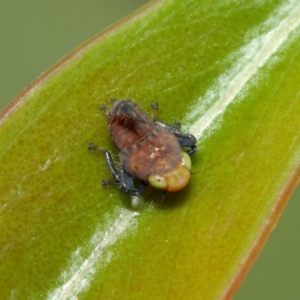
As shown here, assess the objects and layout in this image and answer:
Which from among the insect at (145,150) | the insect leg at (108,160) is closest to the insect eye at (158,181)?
the insect at (145,150)

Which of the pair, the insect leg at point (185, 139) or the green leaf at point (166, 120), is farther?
the insect leg at point (185, 139)

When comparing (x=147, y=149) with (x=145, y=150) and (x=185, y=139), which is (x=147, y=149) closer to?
(x=145, y=150)

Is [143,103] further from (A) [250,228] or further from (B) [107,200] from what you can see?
(A) [250,228]

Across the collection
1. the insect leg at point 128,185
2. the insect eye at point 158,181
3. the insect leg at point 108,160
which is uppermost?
the insect leg at point 108,160

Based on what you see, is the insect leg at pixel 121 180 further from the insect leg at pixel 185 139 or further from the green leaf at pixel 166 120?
the insect leg at pixel 185 139

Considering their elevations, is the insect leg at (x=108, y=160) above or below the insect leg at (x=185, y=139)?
above

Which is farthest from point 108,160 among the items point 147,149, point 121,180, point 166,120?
point 166,120
